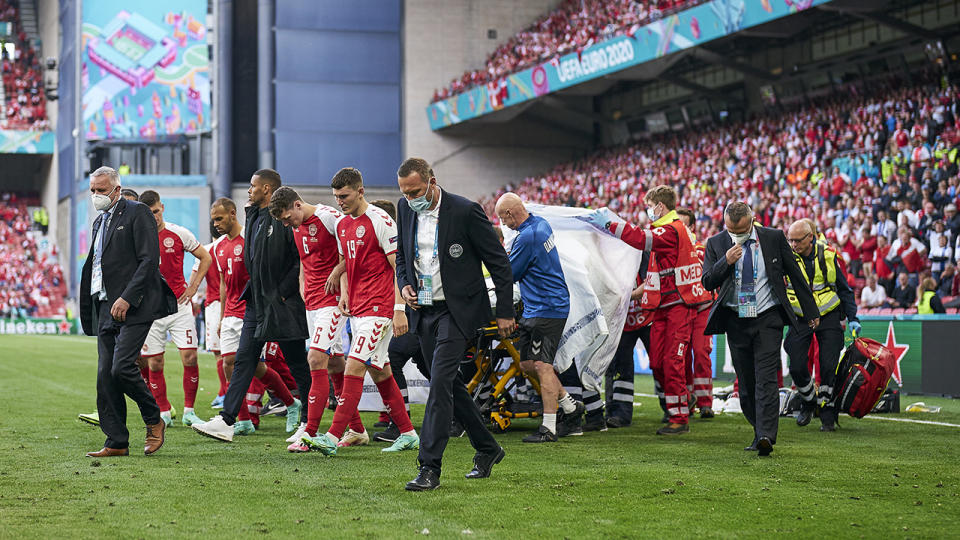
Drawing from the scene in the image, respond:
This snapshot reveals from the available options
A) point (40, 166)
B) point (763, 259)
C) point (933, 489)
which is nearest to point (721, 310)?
point (763, 259)

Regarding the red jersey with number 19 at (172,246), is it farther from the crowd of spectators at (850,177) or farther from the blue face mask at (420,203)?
the crowd of spectators at (850,177)

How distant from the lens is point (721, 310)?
9.80m

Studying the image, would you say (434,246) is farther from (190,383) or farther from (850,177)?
(850,177)

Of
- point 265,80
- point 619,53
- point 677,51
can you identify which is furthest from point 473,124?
point 677,51

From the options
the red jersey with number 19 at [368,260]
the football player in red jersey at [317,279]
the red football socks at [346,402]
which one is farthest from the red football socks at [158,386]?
the red jersey with number 19 at [368,260]

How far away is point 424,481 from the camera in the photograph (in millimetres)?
7375

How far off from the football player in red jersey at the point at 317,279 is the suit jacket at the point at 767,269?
2.97m

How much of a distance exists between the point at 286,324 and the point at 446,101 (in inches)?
1492

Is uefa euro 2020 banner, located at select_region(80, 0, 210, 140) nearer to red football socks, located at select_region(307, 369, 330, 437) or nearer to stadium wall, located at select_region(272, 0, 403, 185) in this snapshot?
stadium wall, located at select_region(272, 0, 403, 185)

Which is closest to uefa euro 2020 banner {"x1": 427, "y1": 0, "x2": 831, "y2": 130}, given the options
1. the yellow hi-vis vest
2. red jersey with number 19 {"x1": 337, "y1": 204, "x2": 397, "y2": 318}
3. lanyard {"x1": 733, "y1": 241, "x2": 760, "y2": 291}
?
the yellow hi-vis vest

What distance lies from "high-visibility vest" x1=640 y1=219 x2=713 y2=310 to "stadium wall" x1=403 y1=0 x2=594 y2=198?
121 ft

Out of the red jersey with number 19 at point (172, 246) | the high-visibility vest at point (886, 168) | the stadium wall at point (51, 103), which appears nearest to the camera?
the red jersey with number 19 at point (172, 246)

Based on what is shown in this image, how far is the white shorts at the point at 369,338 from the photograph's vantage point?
8.91 meters

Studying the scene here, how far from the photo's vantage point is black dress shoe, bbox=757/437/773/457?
30.4 feet
